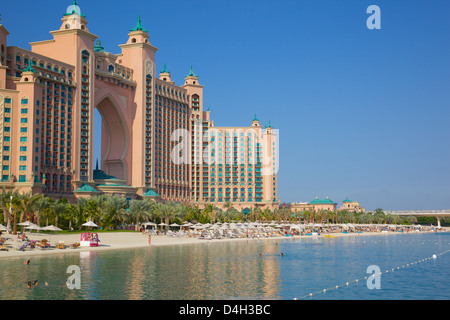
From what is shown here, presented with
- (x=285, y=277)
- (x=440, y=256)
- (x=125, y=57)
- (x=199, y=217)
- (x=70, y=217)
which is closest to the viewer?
(x=285, y=277)

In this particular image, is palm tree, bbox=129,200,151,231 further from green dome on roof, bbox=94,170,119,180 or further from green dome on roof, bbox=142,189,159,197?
green dome on roof, bbox=142,189,159,197

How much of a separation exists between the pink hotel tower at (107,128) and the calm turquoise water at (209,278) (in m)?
55.4

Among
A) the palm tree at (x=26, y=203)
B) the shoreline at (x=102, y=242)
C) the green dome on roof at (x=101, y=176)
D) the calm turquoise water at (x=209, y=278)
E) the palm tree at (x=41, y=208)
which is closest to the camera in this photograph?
the calm turquoise water at (x=209, y=278)

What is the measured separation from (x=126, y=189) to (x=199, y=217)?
2059cm

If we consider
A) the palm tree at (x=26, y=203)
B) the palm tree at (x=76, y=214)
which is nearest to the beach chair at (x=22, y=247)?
the palm tree at (x=26, y=203)

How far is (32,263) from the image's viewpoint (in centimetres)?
5062

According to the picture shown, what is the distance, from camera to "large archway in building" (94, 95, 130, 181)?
481ft

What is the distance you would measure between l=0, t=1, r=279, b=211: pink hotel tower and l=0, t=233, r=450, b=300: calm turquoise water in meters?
55.4

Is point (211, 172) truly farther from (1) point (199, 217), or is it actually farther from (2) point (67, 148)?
(2) point (67, 148)

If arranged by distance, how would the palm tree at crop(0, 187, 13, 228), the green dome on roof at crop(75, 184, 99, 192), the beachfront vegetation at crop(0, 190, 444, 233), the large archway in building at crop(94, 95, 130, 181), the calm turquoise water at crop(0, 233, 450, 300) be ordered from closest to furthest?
the calm turquoise water at crop(0, 233, 450, 300) → the palm tree at crop(0, 187, 13, 228) → the beachfront vegetation at crop(0, 190, 444, 233) → the green dome on roof at crop(75, 184, 99, 192) → the large archway in building at crop(94, 95, 130, 181)

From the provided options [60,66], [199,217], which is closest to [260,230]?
[199,217]

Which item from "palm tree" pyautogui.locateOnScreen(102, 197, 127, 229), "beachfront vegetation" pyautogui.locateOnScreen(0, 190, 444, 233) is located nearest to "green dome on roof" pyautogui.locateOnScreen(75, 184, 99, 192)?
"beachfront vegetation" pyautogui.locateOnScreen(0, 190, 444, 233)

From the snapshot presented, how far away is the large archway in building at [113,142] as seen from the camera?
146500 millimetres

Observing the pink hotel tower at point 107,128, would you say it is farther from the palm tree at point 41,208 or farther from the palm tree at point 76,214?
the palm tree at point 41,208
